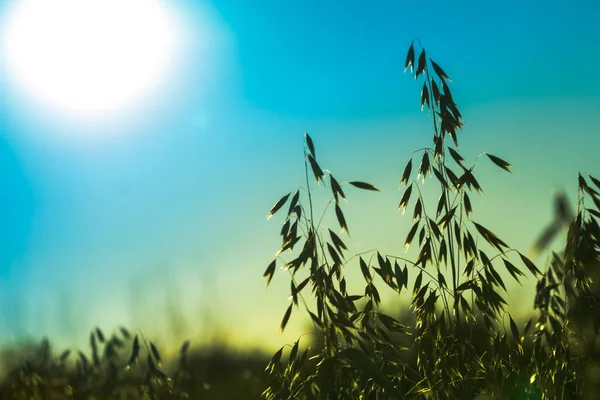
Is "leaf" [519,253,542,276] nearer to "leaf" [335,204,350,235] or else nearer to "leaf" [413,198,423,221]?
"leaf" [413,198,423,221]

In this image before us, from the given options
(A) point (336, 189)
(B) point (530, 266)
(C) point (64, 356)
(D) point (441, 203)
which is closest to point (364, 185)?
(A) point (336, 189)

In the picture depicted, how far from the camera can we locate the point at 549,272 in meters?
3.39

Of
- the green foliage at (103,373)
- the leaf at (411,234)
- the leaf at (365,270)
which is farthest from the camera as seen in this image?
the leaf at (411,234)

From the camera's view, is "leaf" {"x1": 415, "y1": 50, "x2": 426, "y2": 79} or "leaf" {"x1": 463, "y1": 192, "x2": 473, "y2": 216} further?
"leaf" {"x1": 415, "y1": 50, "x2": 426, "y2": 79}

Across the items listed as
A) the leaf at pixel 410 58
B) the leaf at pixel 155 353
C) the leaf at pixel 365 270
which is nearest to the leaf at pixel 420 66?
the leaf at pixel 410 58

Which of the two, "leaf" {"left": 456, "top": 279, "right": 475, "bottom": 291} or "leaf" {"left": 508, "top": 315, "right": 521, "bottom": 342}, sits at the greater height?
"leaf" {"left": 456, "top": 279, "right": 475, "bottom": 291}

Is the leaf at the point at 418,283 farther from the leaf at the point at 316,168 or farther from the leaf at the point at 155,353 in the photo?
the leaf at the point at 155,353

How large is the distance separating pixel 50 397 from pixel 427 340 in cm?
229

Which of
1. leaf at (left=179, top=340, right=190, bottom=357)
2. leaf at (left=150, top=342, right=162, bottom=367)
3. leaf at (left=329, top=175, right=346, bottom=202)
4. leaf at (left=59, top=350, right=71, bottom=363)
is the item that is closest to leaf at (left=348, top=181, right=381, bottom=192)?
leaf at (left=329, top=175, right=346, bottom=202)

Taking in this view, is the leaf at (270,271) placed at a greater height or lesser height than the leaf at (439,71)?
lesser

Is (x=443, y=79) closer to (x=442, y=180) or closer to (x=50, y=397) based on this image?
(x=442, y=180)

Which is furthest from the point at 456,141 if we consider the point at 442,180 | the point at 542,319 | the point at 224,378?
the point at 224,378

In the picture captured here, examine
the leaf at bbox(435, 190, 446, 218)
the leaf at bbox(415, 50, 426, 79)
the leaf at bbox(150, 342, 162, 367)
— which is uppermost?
the leaf at bbox(415, 50, 426, 79)

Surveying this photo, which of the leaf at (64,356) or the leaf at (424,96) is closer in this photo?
the leaf at (64,356)
